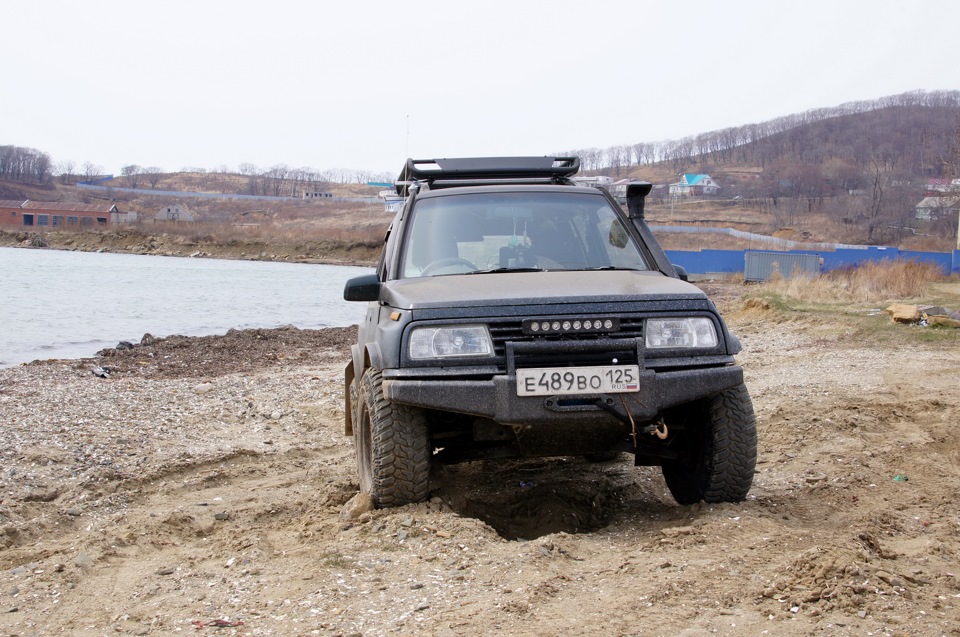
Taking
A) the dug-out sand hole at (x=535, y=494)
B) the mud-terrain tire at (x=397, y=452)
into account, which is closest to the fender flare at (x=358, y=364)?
the mud-terrain tire at (x=397, y=452)

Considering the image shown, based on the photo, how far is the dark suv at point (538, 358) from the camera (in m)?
4.73

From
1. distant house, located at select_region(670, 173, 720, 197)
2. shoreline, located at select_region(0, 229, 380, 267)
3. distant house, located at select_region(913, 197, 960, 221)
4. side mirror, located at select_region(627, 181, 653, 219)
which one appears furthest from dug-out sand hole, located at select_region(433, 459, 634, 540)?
distant house, located at select_region(670, 173, 720, 197)

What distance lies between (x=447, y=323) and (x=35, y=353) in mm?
17474

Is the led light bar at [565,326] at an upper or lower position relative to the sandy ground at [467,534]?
upper

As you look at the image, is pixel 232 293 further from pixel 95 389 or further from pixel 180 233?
pixel 180 233

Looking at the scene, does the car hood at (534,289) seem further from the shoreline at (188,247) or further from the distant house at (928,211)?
the distant house at (928,211)

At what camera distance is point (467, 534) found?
15.5 feet

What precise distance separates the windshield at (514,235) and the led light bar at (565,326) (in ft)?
3.22

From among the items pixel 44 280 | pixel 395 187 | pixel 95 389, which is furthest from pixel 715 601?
pixel 44 280

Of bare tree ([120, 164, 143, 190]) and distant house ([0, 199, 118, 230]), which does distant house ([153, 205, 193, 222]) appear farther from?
bare tree ([120, 164, 143, 190])

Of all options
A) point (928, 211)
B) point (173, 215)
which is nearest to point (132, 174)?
point (173, 215)

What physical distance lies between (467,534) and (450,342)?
0.94m

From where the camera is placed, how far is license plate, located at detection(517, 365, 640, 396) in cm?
468

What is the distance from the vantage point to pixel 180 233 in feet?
A: 354
